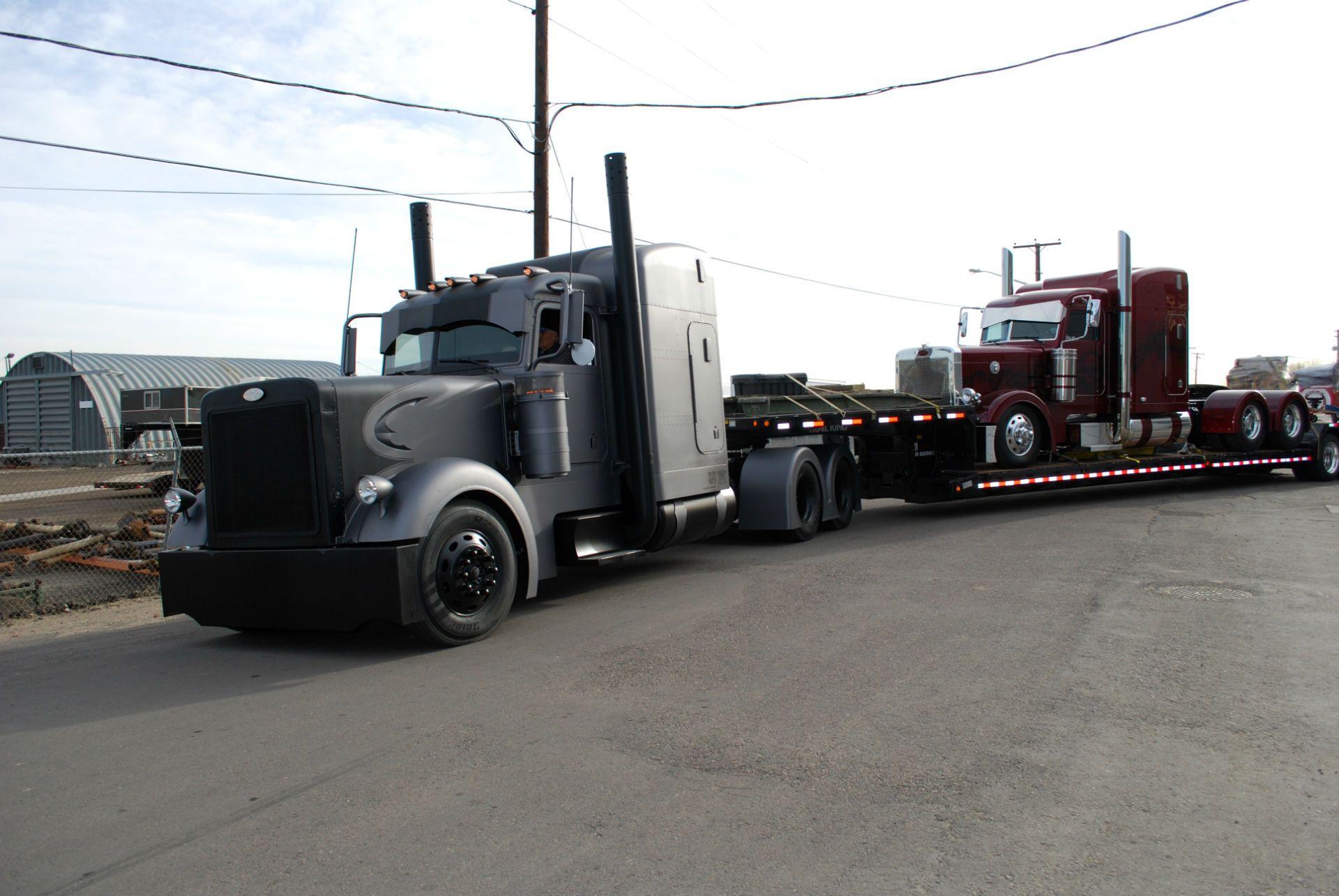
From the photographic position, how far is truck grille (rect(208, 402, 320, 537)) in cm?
679

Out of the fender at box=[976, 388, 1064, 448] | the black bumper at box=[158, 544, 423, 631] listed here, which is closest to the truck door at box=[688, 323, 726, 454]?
the black bumper at box=[158, 544, 423, 631]

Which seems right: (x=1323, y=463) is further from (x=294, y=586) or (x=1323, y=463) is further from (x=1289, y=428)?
(x=294, y=586)

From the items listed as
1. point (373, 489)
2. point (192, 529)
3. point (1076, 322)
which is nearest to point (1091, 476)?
point (1076, 322)

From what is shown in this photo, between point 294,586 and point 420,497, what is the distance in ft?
3.40

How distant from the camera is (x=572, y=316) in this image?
26.9ft

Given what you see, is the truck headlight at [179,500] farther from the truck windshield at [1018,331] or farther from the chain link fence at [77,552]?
the truck windshield at [1018,331]

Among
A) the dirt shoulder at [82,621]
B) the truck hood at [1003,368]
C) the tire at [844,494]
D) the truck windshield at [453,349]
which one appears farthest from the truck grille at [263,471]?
the truck hood at [1003,368]

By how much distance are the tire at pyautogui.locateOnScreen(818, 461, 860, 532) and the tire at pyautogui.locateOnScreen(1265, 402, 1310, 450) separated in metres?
9.86

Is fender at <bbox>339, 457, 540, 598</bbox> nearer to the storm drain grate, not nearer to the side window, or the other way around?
the storm drain grate

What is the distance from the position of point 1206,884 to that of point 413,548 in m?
4.76

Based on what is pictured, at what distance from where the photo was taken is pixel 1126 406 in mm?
15633

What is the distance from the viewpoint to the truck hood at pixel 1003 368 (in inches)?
595

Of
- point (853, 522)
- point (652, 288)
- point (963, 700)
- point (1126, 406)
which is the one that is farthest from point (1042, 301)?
point (963, 700)

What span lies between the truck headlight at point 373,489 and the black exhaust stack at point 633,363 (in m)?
2.78
